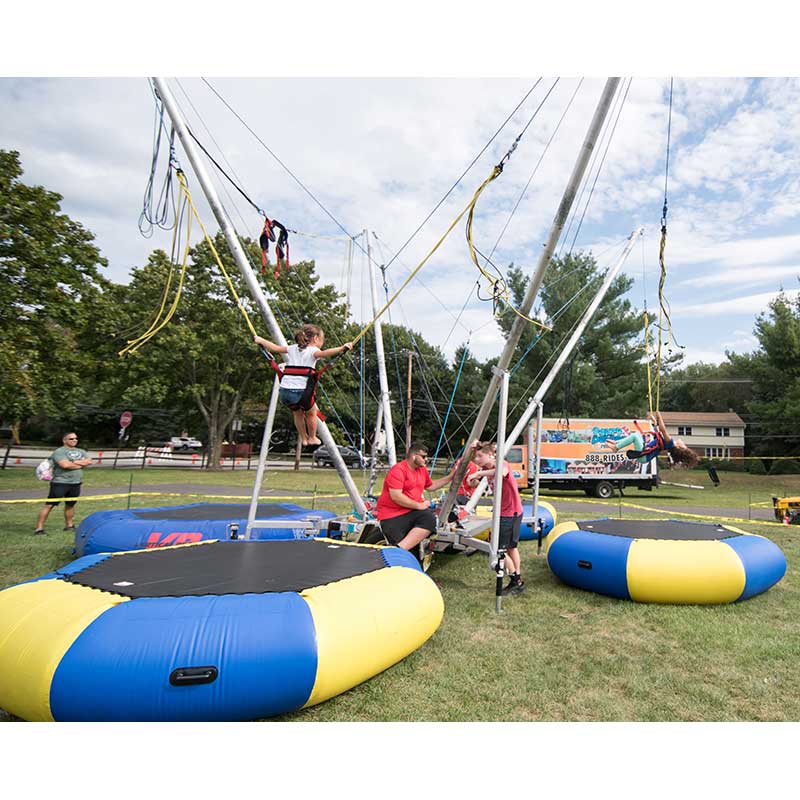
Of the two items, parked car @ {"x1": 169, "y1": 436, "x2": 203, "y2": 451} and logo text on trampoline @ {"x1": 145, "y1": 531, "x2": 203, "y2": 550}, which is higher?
parked car @ {"x1": 169, "y1": 436, "x2": 203, "y2": 451}

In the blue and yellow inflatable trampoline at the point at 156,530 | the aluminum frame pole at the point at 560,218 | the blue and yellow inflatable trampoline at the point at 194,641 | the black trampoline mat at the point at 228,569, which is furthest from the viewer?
the blue and yellow inflatable trampoline at the point at 156,530

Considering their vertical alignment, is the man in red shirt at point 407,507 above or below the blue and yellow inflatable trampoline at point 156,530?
above

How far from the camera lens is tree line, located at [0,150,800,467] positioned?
13078 millimetres

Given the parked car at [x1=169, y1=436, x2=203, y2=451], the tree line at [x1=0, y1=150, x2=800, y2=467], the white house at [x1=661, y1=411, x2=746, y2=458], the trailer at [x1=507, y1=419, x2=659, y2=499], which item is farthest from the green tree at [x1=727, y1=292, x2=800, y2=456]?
the parked car at [x1=169, y1=436, x2=203, y2=451]

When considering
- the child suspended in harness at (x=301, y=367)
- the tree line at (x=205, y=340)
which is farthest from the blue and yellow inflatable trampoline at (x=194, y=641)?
the tree line at (x=205, y=340)

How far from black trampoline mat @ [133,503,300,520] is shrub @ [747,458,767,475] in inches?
1104

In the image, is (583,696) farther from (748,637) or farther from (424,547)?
(424,547)

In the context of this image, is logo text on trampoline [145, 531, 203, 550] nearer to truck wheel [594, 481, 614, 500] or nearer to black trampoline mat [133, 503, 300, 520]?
black trampoline mat [133, 503, 300, 520]

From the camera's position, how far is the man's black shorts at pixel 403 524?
5078 mm

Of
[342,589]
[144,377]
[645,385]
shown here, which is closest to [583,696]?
[342,589]

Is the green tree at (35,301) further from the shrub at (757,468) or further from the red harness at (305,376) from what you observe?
the shrub at (757,468)

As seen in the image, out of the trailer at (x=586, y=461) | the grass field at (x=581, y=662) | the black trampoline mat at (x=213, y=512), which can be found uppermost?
the trailer at (x=586, y=461)

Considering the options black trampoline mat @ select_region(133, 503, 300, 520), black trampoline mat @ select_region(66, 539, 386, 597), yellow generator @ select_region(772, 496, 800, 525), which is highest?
yellow generator @ select_region(772, 496, 800, 525)

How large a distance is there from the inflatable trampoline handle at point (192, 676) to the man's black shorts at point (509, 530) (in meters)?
3.17
